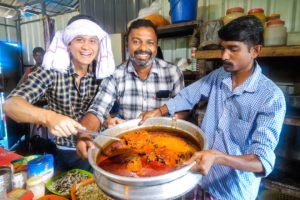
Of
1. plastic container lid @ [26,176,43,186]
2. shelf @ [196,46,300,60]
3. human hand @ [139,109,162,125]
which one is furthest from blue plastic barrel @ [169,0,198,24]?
plastic container lid @ [26,176,43,186]

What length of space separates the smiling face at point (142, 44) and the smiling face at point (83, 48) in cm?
34

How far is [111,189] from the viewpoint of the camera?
2.92 ft

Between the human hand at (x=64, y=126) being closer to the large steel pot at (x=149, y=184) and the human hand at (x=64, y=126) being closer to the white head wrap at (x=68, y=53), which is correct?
the large steel pot at (x=149, y=184)

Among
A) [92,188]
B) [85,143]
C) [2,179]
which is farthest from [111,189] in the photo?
[2,179]

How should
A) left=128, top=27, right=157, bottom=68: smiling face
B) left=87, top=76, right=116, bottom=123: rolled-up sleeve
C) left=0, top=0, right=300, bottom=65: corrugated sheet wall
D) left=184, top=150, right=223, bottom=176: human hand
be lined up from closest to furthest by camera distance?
left=184, top=150, right=223, bottom=176: human hand < left=87, top=76, right=116, bottom=123: rolled-up sleeve < left=128, top=27, right=157, bottom=68: smiling face < left=0, top=0, right=300, bottom=65: corrugated sheet wall

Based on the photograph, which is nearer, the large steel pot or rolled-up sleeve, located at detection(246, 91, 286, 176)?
the large steel pot

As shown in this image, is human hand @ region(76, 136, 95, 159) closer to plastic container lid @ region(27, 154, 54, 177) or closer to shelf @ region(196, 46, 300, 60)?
plastic container lid @ region(27, 154, 54, 177)

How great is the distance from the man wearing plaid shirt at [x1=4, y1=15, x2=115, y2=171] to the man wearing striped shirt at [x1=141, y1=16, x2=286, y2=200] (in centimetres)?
79

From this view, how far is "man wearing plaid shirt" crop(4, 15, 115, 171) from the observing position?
1.85 metres

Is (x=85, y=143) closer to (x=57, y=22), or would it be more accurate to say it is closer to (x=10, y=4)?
(x=57, y=22)

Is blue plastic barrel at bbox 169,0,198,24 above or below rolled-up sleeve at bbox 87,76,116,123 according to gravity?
above

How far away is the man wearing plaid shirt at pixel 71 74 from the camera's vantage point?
6.07 feet

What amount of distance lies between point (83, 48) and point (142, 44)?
0.53 meters

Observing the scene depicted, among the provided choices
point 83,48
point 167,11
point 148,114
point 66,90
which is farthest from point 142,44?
point 167,11
